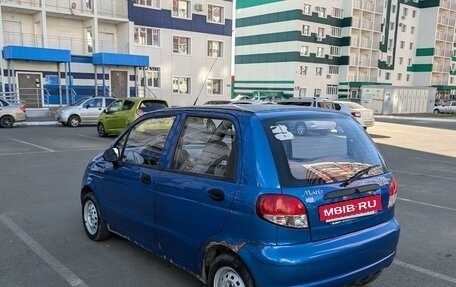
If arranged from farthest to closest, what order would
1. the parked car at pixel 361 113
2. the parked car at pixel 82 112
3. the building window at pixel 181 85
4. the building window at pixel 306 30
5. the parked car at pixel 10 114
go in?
the building window at pixel 306 30 → the building window at pixel 181 85 → the parked car at pixel 82 112 → the parked car at pixel 10 114 → the parked car at pixel 361 113

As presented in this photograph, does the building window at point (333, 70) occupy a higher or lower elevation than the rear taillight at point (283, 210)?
higher

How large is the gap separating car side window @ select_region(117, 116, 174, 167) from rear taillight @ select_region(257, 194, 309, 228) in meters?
1.35

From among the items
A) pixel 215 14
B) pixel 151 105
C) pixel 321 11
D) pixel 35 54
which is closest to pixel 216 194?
pixel 151 105

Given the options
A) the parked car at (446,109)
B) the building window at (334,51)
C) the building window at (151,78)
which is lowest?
the parked car at (446,109)

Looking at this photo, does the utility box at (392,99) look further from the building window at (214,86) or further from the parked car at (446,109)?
the building window at (214,86)

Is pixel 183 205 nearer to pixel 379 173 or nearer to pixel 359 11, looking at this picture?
pixel 379 173

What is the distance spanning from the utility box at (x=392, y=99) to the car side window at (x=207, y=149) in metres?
39.2

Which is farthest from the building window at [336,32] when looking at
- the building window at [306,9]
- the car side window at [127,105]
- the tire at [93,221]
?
the tire at [93,221]

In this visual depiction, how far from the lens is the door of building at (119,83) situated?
29.8 metres

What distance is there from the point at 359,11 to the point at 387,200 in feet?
187

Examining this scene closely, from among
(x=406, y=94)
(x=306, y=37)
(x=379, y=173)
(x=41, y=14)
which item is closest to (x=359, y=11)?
(x=306, y=37)

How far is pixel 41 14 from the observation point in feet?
85.4

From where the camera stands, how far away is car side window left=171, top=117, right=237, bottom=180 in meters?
3.11

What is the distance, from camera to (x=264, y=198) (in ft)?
8.99
